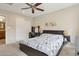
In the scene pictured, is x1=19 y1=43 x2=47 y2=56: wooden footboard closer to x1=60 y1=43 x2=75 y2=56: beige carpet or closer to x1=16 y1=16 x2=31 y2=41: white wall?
x1=16 y1=16 x2=31 y2=41: white wall

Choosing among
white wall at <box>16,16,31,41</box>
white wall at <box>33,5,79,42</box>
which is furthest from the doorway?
white wall at <box>33,5,79,42</box>

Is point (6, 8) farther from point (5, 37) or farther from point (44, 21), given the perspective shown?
point (44, 21)

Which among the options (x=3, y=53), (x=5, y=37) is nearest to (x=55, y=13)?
(x=5, y=37)

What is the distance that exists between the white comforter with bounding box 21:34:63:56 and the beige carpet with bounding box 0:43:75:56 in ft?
0.43

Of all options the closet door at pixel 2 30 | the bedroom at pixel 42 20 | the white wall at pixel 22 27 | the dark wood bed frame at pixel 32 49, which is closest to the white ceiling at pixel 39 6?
the bedroom at pixel 42 20

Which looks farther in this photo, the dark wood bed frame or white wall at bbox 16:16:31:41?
white wall at bbox 16:16:31:41

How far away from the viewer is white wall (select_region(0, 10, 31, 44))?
1.76 metres

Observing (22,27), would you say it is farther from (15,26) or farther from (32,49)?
(32,49)

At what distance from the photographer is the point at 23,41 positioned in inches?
70.9

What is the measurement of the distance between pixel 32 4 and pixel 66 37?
2.85 feet

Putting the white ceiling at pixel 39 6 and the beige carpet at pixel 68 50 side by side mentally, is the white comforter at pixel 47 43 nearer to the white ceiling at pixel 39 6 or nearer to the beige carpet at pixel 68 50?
the beige carpet at pixel 68 50

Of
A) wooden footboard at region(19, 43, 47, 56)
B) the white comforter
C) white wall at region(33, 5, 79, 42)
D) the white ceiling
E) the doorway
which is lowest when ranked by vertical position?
wooden footboard at region(19, 43, 47, 56)

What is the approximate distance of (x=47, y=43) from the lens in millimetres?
1736

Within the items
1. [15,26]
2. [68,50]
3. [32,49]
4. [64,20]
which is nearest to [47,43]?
[32,49]
